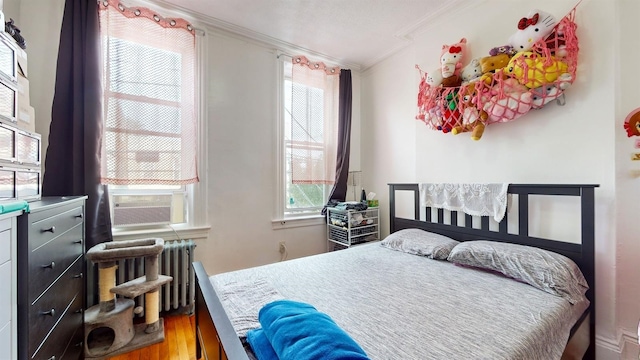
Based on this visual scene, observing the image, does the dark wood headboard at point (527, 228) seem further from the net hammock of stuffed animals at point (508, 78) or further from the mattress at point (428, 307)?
the net hammock of stuffed animals at point (508, 78)

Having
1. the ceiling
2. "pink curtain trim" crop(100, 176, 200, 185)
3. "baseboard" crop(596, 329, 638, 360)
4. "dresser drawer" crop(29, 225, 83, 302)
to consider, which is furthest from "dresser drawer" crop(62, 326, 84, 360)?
"baseboard" crop(596, 329, 638, 360)

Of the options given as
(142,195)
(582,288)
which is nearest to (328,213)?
(142,195)

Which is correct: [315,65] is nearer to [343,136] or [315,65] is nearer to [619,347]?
[343,136]

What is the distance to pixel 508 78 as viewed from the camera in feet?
5.50

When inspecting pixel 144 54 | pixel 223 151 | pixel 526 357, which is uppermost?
pixel 144 54

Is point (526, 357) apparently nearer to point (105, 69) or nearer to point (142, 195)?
point (142, 195)

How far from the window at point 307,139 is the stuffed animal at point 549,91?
1992 millimetres

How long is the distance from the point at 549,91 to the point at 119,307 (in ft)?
10.6

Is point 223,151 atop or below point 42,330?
atop

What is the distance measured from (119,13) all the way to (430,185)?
301cm

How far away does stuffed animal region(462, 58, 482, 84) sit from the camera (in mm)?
1897

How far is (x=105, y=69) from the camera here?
1.97 m

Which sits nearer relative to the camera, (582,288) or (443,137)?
(582,288)

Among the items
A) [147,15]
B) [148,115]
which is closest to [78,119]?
[148,115]
